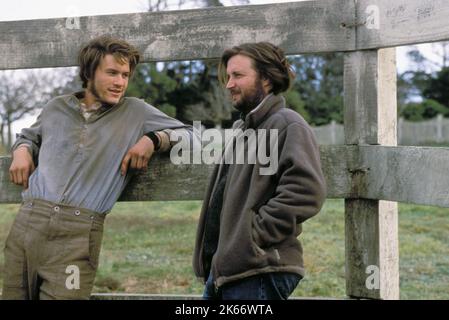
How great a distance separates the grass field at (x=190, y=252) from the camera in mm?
5469

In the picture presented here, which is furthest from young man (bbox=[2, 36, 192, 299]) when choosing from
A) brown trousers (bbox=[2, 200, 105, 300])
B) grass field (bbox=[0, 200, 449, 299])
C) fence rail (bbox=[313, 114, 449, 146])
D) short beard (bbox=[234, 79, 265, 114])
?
fence rail (bbox=[313, 114, 449, 146])

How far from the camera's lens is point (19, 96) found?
1000 centimetres

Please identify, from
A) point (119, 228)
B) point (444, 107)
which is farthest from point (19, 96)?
point (444, 107)

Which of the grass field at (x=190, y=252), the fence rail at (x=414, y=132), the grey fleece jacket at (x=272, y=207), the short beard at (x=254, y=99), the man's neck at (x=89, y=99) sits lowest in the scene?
the grass field at (x=190, y=252)

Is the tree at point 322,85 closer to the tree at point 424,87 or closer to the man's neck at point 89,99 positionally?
the tree at point 424,87

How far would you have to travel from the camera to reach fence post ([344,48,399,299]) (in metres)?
3.02

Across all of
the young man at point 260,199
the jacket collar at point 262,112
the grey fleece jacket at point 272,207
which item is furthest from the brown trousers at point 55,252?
the jacket collar at point 262,112

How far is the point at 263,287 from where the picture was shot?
2545mm

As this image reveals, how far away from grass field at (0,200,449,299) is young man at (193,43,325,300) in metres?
2.56

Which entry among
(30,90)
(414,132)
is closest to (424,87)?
Result: (414,132)

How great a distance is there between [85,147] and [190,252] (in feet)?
13.5

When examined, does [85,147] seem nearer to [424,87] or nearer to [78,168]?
[78,168]

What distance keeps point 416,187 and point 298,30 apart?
3.00ft
